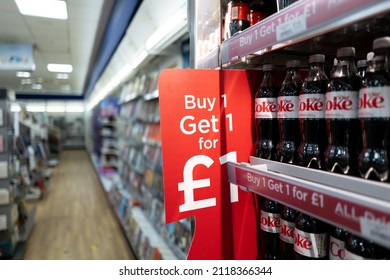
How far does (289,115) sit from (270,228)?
0.39 m

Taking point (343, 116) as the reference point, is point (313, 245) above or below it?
below

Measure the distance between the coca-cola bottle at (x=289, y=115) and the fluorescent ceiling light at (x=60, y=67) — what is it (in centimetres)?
880

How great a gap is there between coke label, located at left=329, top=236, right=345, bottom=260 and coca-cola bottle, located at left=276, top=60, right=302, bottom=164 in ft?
0.85

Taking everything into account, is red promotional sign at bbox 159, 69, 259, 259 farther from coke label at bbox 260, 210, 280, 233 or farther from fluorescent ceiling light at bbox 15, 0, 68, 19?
fluorescent ceiling light at bbox 15, 0, 68, 19

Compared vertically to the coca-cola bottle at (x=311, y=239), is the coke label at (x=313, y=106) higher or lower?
higher

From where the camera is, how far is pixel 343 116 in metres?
0.73

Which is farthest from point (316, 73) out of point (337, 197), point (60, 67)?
point (60, 67)

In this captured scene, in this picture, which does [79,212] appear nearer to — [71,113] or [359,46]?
[359,46]

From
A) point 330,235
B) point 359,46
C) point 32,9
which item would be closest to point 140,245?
point 330,235

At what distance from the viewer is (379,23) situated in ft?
2.40

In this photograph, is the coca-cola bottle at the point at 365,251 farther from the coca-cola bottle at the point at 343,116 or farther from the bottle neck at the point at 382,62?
the bottle neck at the point at 382,62

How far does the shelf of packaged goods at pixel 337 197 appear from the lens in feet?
1.68

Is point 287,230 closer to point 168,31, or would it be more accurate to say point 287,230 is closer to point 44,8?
point 168,31

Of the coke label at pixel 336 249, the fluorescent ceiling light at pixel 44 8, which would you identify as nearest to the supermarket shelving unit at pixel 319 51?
the coke label at pixel 336 249
